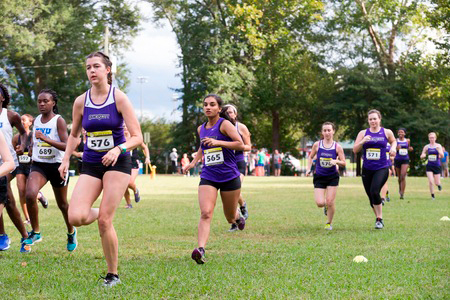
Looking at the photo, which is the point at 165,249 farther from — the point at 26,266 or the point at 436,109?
the point at 436,109

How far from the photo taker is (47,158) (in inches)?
354

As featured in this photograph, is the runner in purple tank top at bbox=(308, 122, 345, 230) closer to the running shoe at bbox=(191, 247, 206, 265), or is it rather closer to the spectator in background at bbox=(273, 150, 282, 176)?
the running shoe at bbox=(191, 247, 206, 265)

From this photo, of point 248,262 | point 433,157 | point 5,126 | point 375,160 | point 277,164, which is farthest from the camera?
point 277,164

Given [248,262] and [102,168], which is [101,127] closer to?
[102,168]

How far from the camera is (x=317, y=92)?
2131 inches

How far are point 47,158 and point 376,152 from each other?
240 inches

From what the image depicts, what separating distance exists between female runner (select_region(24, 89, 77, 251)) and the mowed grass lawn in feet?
1.66

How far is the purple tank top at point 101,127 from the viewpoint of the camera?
6242mm

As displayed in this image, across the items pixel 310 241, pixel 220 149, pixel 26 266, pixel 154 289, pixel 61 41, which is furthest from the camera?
pixel 61 41

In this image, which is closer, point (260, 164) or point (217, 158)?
point (217, 158)

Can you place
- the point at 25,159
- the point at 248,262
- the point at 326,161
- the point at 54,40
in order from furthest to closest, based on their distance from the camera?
the point at 54,40
the point at 326,161
the point at 25,159
the point at 248,262

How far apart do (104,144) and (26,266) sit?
208cm

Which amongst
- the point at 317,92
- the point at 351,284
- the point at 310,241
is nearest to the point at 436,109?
the point at 317,92

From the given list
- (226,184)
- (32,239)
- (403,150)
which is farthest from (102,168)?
(403,150)
